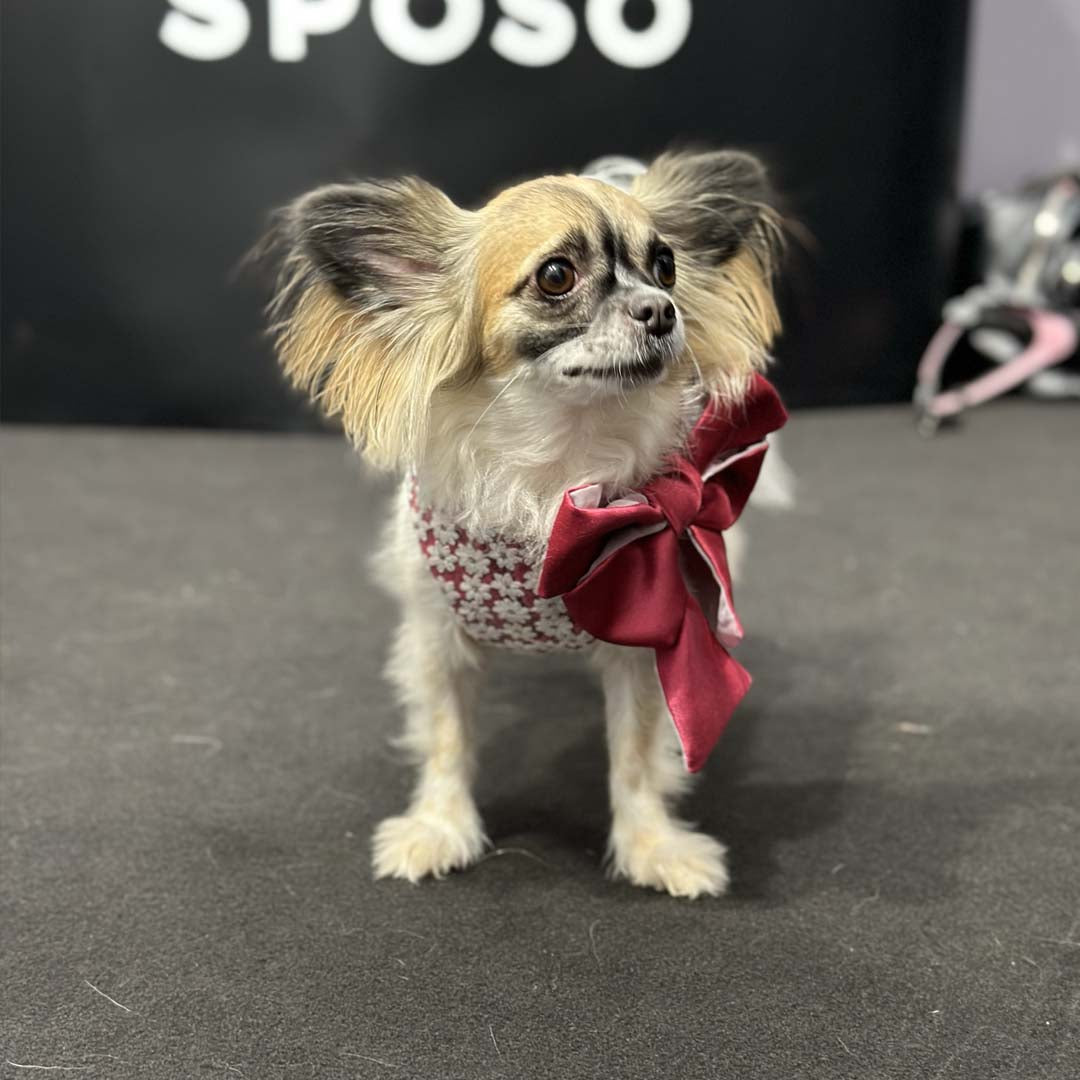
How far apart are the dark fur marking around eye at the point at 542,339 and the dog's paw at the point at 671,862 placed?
0.66m

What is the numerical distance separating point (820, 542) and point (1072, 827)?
131 centimetres

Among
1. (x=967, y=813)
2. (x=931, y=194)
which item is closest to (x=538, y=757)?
(x=967, y=813)

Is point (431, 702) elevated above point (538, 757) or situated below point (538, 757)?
above

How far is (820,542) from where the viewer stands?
2896 millimetres

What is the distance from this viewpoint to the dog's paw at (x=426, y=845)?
5.09 ft

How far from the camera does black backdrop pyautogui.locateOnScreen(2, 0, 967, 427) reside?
3.57 meters

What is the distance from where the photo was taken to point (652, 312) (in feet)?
4.13

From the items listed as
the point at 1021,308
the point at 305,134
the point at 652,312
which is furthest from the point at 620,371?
the point at 1021,308

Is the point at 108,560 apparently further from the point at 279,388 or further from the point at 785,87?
the point at 785,87

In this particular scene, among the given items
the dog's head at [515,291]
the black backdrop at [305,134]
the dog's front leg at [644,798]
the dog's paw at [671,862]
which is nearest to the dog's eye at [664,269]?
the dog's head at [515,291]

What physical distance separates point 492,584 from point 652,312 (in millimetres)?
387

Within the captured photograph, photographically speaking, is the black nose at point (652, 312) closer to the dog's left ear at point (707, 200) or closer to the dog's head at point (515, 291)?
the dog's head at point (515, 291)

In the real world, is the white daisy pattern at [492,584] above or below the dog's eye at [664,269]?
below

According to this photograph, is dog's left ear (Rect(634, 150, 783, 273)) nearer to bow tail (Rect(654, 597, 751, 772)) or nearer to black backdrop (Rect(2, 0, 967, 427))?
bow tail (Rect(654, 597, 751, 772))
